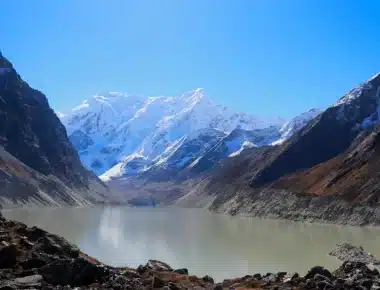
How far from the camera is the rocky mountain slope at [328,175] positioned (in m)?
106

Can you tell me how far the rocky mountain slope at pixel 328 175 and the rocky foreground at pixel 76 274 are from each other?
7394 cm

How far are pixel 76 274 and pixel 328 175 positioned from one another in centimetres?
12326

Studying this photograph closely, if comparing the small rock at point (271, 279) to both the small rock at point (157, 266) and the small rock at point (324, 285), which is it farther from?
the small rock at point (157, 266)

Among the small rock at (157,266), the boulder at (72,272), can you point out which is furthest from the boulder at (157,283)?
the small rock at (157,266)

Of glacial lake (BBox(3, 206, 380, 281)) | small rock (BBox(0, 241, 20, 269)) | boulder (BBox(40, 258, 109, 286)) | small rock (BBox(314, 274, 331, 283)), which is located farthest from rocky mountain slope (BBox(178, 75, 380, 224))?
small rock (BBox(0, 241, 20, 269))

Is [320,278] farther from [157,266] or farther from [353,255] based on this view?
[353,255]

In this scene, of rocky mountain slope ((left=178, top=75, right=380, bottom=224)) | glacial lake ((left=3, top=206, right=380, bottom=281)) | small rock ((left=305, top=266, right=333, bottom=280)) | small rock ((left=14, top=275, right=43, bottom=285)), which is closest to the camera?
small rock ((left=14, top=275, right=43, bottom=285))

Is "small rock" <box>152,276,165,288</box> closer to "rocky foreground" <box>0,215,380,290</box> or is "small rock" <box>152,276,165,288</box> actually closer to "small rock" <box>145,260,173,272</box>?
"rocky foreground" <box>0,215,380,290</box>

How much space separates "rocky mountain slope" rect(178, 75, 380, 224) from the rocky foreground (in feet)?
243

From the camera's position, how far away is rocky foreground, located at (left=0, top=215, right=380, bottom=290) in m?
17.7

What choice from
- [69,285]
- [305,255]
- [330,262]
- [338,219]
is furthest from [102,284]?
[338,219]

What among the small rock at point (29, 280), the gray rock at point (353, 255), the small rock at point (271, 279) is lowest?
the small rock at point (29, 280)

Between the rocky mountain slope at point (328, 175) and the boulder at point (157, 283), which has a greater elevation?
the rocky mountain slope at point (328, 175)

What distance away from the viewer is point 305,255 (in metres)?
51.7
